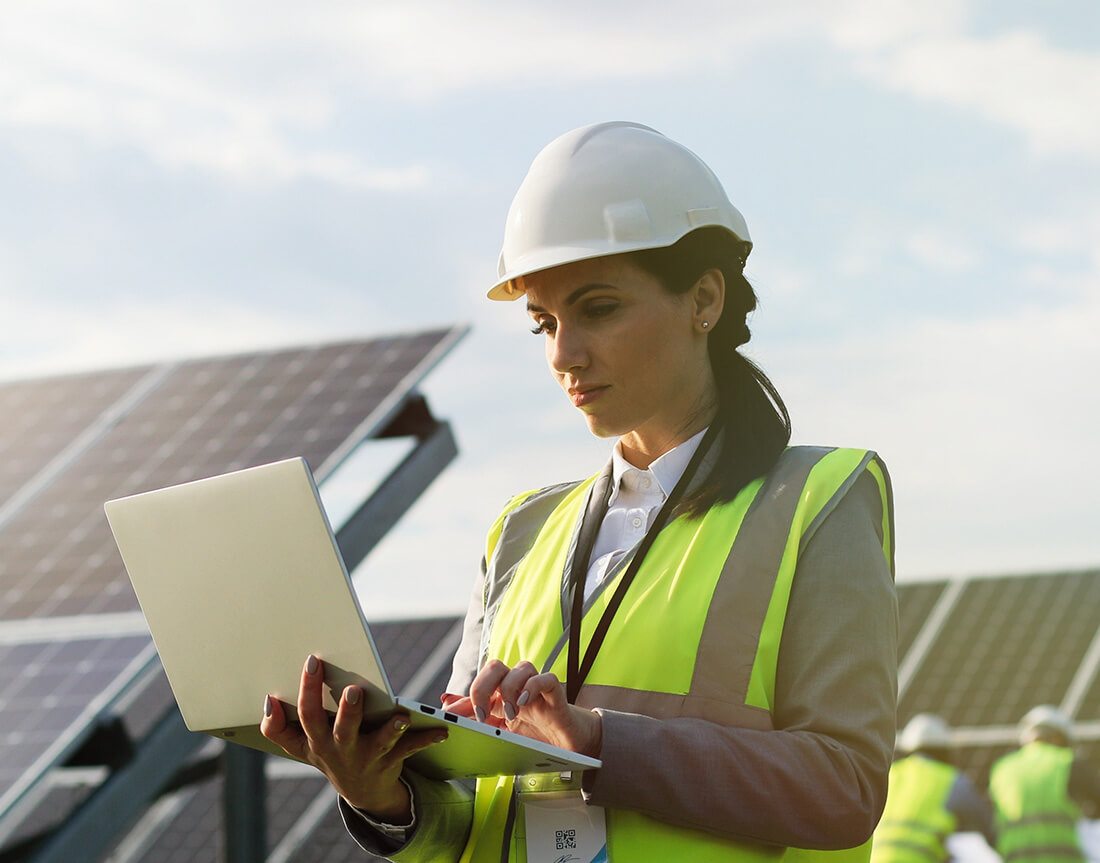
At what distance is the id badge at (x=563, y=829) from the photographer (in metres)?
2.11

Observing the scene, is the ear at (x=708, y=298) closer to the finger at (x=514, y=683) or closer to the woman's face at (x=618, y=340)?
the woman's face at (x=618, y=340)

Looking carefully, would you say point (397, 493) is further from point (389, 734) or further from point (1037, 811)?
point (1037, 811)

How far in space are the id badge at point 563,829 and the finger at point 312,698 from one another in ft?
1.41

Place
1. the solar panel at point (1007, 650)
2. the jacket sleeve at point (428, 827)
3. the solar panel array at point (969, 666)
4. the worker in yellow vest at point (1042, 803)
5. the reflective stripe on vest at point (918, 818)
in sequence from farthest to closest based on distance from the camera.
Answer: the solar panel at point (1007, 650) → the solar panel array at point (969, 666) → the worker in yellow vest at point (1042, 803) → the reflective stripe on vest at point (918, 818) → the jacket sleeve at point (428, 827)

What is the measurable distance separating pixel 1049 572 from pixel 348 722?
14349 millimetres

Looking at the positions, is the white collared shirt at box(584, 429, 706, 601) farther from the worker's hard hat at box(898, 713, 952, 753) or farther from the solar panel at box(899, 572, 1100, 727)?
the solar panel at box(899, 572, 1100, 727)

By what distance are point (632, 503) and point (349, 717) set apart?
0.77 metres

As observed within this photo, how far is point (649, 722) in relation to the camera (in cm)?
201

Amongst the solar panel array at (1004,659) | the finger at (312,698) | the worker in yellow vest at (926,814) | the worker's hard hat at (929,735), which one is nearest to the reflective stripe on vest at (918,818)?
the worker in yellow vest at (926,814)

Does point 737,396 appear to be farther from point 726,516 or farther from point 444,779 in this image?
point 444,779

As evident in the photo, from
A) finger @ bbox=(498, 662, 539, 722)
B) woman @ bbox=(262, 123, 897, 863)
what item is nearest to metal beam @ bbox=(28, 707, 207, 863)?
woman @ bbox=(262, 123, 897, 863)

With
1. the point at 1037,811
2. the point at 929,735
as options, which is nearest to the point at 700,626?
the point at 1037,811

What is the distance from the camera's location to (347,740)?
195cm

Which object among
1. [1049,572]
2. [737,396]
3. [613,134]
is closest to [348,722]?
[737,396]
